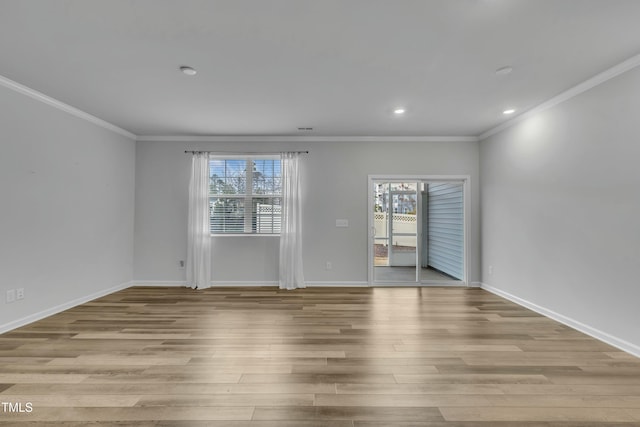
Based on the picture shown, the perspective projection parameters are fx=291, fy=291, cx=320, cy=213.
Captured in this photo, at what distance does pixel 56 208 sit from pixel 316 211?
3.64 meters

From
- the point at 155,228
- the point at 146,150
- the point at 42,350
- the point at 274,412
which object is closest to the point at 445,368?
the point at 274,412

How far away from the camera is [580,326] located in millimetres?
3188

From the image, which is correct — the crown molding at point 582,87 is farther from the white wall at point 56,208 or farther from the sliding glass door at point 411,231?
the white wall at point 56,208

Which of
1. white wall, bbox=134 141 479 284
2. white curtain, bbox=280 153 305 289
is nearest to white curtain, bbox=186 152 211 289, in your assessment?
white wall, bbox=134 141 479 284

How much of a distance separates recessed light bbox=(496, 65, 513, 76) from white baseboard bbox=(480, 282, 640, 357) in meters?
2.78

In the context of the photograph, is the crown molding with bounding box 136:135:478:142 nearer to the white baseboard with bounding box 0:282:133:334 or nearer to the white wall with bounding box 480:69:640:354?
the white wall with bounding box 480:69:640:354

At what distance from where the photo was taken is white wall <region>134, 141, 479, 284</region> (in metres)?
5.21

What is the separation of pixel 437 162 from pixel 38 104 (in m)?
5.79

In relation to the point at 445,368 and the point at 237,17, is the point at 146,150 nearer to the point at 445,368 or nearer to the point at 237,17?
the point at 237,17

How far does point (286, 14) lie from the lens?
6.75 feet

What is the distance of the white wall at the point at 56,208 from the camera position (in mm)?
3178

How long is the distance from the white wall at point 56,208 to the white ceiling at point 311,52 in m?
0.47

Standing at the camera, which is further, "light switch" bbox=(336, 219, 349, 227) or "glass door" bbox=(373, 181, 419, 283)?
"glass door" bbox=(373, 181, 419, 283)

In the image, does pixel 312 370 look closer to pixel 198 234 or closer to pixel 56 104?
pixel 198 234
